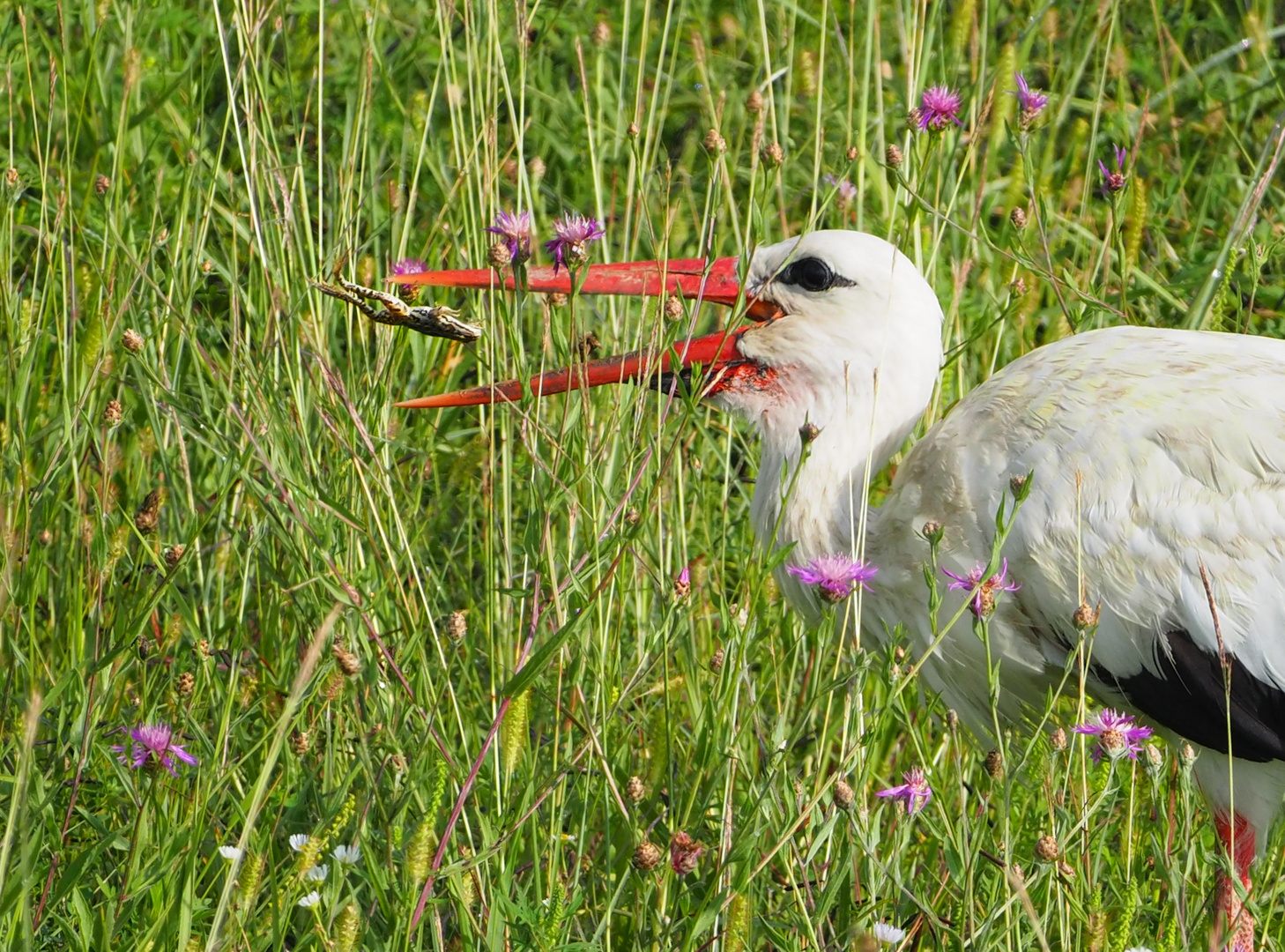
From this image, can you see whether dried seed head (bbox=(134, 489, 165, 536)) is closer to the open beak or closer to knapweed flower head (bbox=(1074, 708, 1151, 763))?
the open beak

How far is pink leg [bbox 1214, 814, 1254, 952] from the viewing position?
180 centimetres

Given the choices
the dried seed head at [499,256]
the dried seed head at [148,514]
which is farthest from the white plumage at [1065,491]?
the dried seed head at [148,514]

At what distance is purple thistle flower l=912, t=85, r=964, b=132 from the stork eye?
0.34 m

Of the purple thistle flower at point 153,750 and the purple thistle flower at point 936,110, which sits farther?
the purple thistle flower at point 936,110

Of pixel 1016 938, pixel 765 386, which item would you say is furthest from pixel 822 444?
pixel 1016 938

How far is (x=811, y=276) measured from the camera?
2.66m

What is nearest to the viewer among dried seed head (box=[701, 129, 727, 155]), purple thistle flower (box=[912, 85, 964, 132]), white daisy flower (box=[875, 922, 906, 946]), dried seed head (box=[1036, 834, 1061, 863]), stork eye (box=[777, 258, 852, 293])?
dried seed head (box=[1036, 834, 1061, 863])

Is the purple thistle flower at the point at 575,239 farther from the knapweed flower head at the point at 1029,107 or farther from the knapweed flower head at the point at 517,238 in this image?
the knapweed flower head at the point at 1029,107

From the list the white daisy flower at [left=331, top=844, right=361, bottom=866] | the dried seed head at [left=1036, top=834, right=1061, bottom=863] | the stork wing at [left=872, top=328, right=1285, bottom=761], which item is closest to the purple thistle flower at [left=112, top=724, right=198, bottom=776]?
the white daisy flower at [left=331, top=844, right=361, bottom=866]

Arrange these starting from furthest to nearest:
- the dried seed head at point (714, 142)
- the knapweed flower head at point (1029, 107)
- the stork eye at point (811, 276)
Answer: the stork eye at point (811, 276), the knapweed flower head at point (1029, 107), the dried seed head at point (714, 142)

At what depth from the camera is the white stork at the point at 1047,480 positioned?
7.61 ft

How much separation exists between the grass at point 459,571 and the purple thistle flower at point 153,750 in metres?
0.04

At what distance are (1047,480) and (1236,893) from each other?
2.55 feet

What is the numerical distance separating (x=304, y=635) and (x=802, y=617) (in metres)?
0.77
